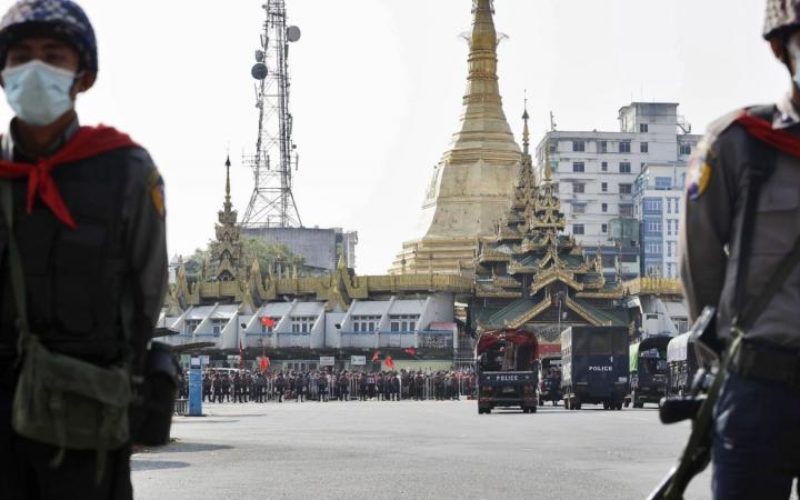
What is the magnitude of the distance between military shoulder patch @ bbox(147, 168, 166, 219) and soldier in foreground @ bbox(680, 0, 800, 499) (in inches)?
65.9

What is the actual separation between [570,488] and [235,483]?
10.3 feet

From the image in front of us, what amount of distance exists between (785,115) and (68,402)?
2.40 metres

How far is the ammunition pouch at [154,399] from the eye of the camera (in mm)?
Result: 5414

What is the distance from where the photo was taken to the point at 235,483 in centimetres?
1577

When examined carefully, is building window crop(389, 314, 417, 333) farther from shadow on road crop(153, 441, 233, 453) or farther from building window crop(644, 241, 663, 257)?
shadow on road crop(153, 441, 233, 453)

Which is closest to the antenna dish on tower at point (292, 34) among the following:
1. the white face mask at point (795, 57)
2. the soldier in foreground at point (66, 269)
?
the soldier in foreground at point (66, 269)

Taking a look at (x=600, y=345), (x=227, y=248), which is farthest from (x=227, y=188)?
(x=600, y=345)

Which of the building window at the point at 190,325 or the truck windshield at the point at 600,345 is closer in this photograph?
the truck windshield at the point at 600,345

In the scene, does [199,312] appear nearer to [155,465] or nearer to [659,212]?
[659,212]

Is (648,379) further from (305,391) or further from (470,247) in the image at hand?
(470,247)

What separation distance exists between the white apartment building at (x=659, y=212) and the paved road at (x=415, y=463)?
104m

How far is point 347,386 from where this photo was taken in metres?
76.9

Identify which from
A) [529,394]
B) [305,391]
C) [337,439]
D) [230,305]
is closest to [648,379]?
[529,394]

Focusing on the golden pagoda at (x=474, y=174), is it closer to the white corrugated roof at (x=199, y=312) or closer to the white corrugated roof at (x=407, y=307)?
the white corrugated roof at (x=407, y=307)
